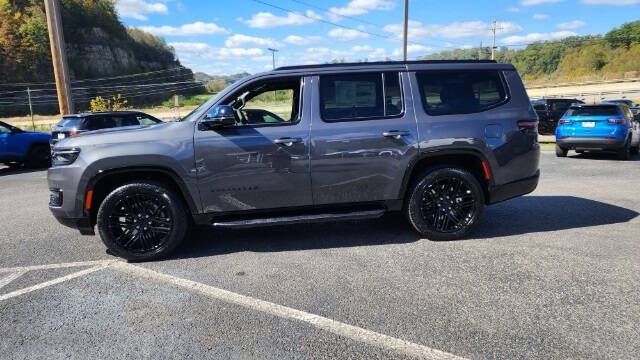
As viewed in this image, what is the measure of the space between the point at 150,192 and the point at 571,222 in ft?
16.7

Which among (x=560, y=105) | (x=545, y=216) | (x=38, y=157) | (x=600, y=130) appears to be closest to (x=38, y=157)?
(x=38, y=157)

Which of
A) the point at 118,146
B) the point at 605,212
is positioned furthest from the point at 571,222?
the point at 118,146

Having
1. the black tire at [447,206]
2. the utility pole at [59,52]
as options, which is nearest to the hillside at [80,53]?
the utility pole at [59,52]

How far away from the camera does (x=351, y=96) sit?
181 inches

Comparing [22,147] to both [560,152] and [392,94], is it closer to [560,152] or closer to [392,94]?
[392,94]

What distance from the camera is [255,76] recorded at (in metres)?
4.60

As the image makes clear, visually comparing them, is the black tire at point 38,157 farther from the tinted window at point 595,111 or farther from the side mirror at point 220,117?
the tinted window at point 595,111

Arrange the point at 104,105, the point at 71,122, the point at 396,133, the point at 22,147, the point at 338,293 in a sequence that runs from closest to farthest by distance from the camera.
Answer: the point at 338,293 → the point at 396,133 → the point at 71,122 → the point at 22,147 → the point at 104,105

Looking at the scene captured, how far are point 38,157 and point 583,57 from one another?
366 ft

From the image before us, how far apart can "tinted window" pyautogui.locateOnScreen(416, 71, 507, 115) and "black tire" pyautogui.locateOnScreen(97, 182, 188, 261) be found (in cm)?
292

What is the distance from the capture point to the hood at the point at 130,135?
4.25 metres

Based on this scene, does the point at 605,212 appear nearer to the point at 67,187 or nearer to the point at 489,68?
the point at 489,68

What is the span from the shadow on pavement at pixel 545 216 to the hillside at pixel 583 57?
8186cm

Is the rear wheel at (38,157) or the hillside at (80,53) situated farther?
the hillside at (80,53)
